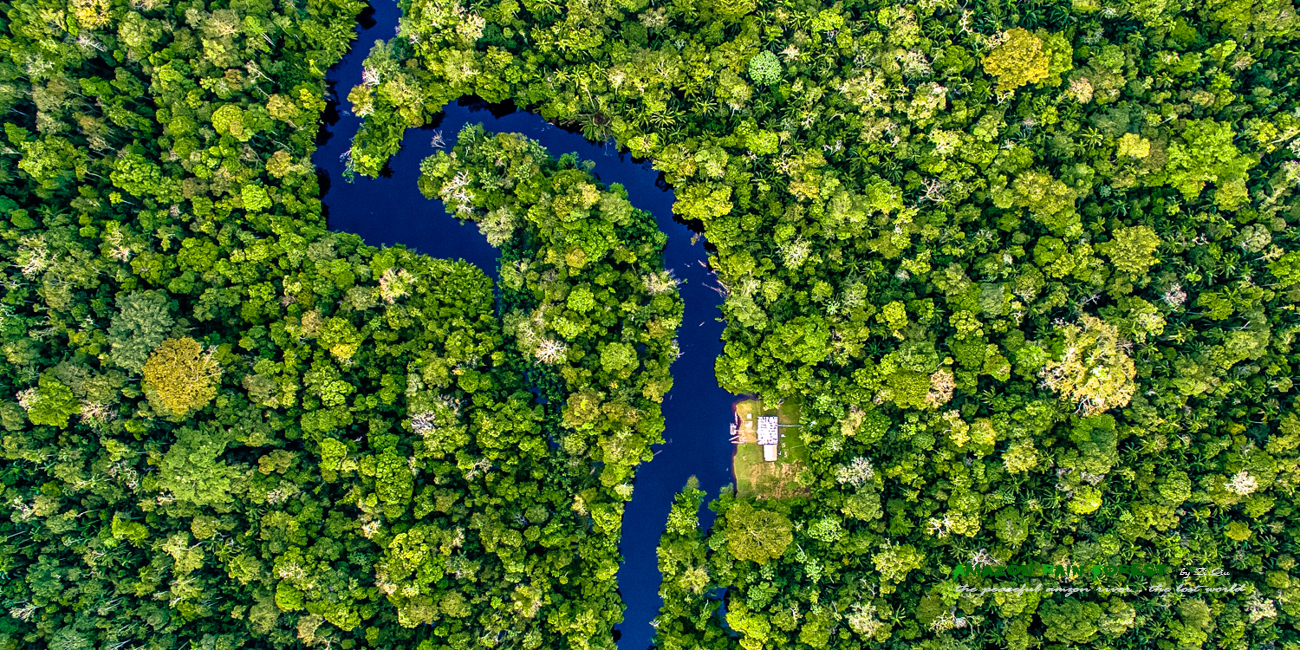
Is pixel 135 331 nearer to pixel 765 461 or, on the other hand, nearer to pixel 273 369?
pixel 273 369

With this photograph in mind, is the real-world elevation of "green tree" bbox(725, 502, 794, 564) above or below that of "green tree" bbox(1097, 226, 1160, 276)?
below

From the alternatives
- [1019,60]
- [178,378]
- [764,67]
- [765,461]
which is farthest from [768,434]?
[178,378]

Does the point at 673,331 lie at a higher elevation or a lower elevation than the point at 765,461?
higher

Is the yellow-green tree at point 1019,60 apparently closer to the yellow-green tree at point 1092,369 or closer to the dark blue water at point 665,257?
the yellow-green tree at point 1092,369

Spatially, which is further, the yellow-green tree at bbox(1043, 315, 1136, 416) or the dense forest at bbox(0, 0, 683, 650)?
the yellow-green tree at bbox(1043, 315, 1136, 416)

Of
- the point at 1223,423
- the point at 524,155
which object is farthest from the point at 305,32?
the point at 1223,423

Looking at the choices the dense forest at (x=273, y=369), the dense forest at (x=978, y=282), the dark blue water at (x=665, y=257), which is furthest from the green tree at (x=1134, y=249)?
the dense forest at (x=273, y=369)

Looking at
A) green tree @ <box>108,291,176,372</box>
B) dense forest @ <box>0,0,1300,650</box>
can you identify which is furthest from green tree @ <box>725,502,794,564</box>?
green tree @ <box>108,291,176,372</box>

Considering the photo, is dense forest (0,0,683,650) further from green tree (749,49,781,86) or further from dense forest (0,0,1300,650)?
green tree (749,49,781,86)
